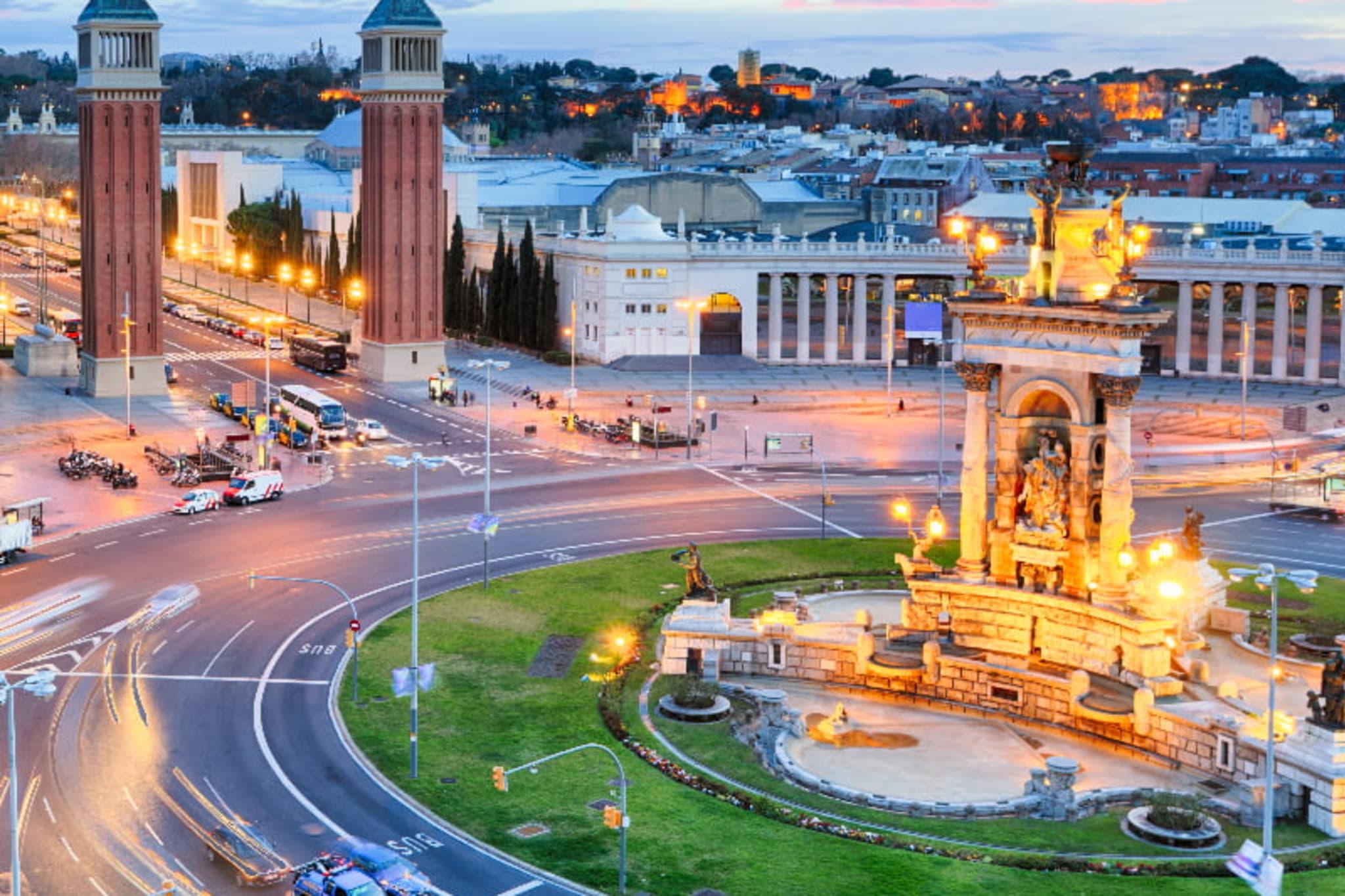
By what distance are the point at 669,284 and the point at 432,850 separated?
394 feet

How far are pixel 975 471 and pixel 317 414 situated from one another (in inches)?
2818

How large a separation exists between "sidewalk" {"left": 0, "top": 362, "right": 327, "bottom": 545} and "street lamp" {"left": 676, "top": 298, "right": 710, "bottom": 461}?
83.8 ft

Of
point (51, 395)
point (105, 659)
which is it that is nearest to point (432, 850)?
point (105, 659)

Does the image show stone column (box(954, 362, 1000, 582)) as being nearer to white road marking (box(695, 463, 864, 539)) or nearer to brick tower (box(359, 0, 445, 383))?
white road marking (box(695, 463, 864, 539))

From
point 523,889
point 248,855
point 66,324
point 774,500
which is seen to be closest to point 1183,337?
point 774,500

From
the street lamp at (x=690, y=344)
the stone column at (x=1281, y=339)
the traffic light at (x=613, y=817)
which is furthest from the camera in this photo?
the stone column at (x=1281, y=339)

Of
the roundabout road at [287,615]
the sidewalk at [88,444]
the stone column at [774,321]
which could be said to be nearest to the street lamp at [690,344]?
the roundabout road at [287,615]

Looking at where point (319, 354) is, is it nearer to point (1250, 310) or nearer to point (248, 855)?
point (1250, 310)

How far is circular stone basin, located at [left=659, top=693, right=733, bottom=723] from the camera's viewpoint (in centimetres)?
7062

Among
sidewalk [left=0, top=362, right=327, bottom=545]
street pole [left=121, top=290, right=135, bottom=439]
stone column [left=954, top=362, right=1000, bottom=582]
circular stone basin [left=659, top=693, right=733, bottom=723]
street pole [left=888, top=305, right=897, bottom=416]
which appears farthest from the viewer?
street pole [left=888, top=305, right=897, bottom=416]

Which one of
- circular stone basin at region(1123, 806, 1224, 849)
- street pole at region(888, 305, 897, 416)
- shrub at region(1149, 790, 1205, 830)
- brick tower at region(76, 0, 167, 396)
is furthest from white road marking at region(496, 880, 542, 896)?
brick tower at region(76, 0, 167, 396)

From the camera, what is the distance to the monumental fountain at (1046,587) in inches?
2744

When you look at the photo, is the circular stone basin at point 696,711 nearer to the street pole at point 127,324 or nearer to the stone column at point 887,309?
the street pole at point 127,324

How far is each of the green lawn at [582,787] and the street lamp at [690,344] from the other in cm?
4340
